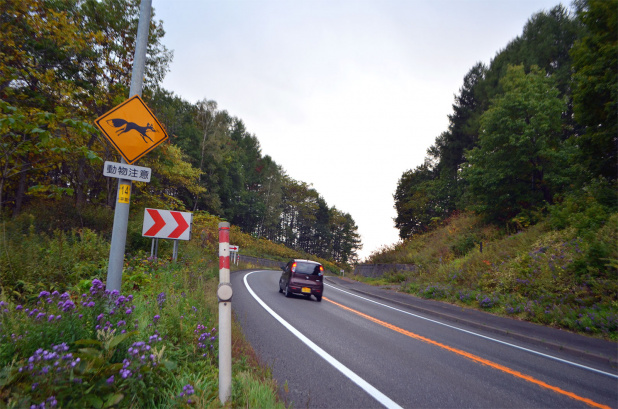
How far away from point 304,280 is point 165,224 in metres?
6.48

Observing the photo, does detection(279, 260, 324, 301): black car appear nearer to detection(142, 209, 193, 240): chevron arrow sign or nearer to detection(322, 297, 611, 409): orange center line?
detection(322, 297, 611, 409): orange center line

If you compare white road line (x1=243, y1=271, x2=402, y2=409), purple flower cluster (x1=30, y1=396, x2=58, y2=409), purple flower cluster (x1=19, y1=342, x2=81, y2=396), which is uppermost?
purple flower cluster (x1=19, y1=342, x2=81, y2=396)

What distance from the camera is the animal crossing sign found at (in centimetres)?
440

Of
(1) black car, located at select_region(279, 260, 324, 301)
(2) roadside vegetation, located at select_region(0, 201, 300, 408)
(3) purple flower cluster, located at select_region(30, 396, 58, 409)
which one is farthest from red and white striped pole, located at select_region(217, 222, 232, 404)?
(1) black car, located at select_region(279, 260, 324, 301)

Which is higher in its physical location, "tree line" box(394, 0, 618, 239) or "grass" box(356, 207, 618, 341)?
"tree line" box(394, 0, 618, 239)

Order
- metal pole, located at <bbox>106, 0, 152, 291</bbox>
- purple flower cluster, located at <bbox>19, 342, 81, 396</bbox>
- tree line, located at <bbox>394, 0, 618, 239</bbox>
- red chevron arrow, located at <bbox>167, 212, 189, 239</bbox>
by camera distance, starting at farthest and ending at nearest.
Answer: tree line, located at <bbox>394, 0, 618, 239</bbox>
red chevron arrow, located at <bbox>167, 212, 189, 239</bbox>
metal pole, located at <bbox>106, 0, 152, 291</bbox>
purple flower cluster, located at <bbox>19, 342, 81, 396</bbox>

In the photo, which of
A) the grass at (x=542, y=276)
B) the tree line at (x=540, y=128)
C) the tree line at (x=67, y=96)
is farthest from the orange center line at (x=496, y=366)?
the tree line at (x=540, y=128)

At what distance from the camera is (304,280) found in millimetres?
13031

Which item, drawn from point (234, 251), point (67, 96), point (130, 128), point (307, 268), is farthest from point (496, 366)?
point (234, 251)

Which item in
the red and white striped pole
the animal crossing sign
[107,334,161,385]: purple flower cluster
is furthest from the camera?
the animal crossing sign

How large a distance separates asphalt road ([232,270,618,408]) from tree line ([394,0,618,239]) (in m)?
9.04

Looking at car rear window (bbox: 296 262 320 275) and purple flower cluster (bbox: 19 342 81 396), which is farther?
car rear window (bbox: 296 262 320 275)

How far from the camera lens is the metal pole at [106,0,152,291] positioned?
4152mm

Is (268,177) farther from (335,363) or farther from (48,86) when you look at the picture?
(335,363)
